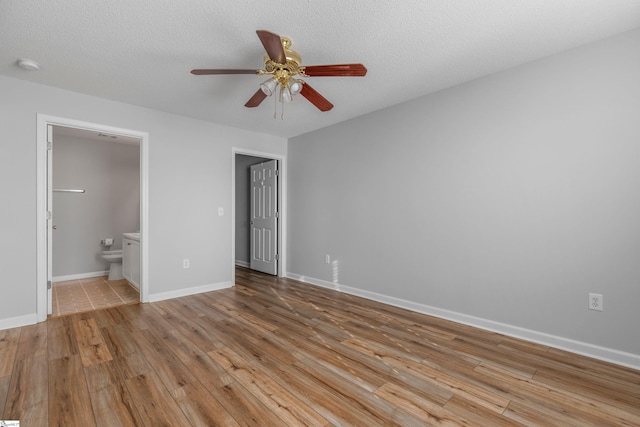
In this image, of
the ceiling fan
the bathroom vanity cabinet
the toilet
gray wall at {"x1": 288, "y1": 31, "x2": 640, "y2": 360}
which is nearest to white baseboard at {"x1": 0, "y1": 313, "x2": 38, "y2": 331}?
the bathroom vanity cabinet

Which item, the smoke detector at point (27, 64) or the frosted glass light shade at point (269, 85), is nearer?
the frosted glass light shade at point (269, 85)

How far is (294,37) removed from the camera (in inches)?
83.8

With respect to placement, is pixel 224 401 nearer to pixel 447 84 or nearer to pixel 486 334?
pixel 486 334

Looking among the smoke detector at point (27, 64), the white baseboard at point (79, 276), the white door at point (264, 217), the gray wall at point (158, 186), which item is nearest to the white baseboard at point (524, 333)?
the white door at point (264, 217)

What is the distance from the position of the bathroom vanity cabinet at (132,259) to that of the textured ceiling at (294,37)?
2.00 metres

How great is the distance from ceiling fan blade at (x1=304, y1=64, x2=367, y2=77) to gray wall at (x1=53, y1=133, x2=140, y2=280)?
187 inches

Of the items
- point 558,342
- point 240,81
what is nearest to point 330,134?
point 240,81

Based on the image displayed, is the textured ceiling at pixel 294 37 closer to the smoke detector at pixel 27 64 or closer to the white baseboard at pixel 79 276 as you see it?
the smoke detector at pixel 27 64

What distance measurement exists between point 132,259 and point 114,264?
37.2 inches

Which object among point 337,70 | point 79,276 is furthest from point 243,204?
point 337,70

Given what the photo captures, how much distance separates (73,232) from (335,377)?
5.22m

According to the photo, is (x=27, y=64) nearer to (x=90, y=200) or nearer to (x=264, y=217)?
(x=90, y=200)

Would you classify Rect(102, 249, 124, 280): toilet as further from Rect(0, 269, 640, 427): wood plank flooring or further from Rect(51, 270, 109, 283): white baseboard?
Rect(0, 269, 640, 427): wood plank flooring

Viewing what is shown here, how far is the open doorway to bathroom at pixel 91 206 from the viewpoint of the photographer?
4.72 metres
